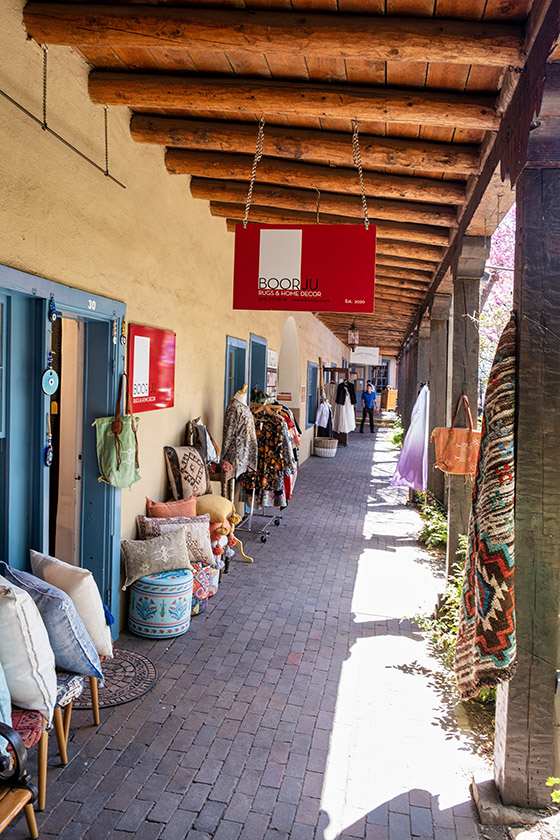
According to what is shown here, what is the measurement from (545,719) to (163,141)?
4.17 metres

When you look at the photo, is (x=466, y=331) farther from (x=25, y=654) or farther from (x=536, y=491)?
(x=25, y=654)

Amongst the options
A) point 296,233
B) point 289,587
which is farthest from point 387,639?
point 296,233

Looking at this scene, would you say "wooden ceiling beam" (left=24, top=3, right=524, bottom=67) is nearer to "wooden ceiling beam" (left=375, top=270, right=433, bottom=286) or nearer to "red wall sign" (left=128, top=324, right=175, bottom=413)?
"red wall sign" (left=128, top=324, right=175, bottom=413)

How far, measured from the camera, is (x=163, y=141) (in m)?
4.26

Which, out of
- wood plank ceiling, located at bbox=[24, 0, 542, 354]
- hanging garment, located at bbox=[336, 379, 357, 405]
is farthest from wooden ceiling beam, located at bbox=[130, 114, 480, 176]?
hanging garment, located at bbox=[336, 379, 357, 405]

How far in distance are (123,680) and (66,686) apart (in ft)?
3.65

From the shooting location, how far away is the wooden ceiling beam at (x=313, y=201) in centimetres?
523

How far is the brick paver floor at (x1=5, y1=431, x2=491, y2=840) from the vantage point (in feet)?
8.66

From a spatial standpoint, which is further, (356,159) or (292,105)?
(356,159)

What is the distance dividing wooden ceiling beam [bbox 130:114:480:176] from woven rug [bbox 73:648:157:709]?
3596mm

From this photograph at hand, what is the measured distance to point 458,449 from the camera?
437 cm

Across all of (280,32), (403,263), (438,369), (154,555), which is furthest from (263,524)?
(280,32)

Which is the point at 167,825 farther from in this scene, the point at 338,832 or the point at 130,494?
the point at 130,494

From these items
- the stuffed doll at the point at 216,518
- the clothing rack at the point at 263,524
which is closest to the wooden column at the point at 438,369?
the clothing rack at the point at 263,524
